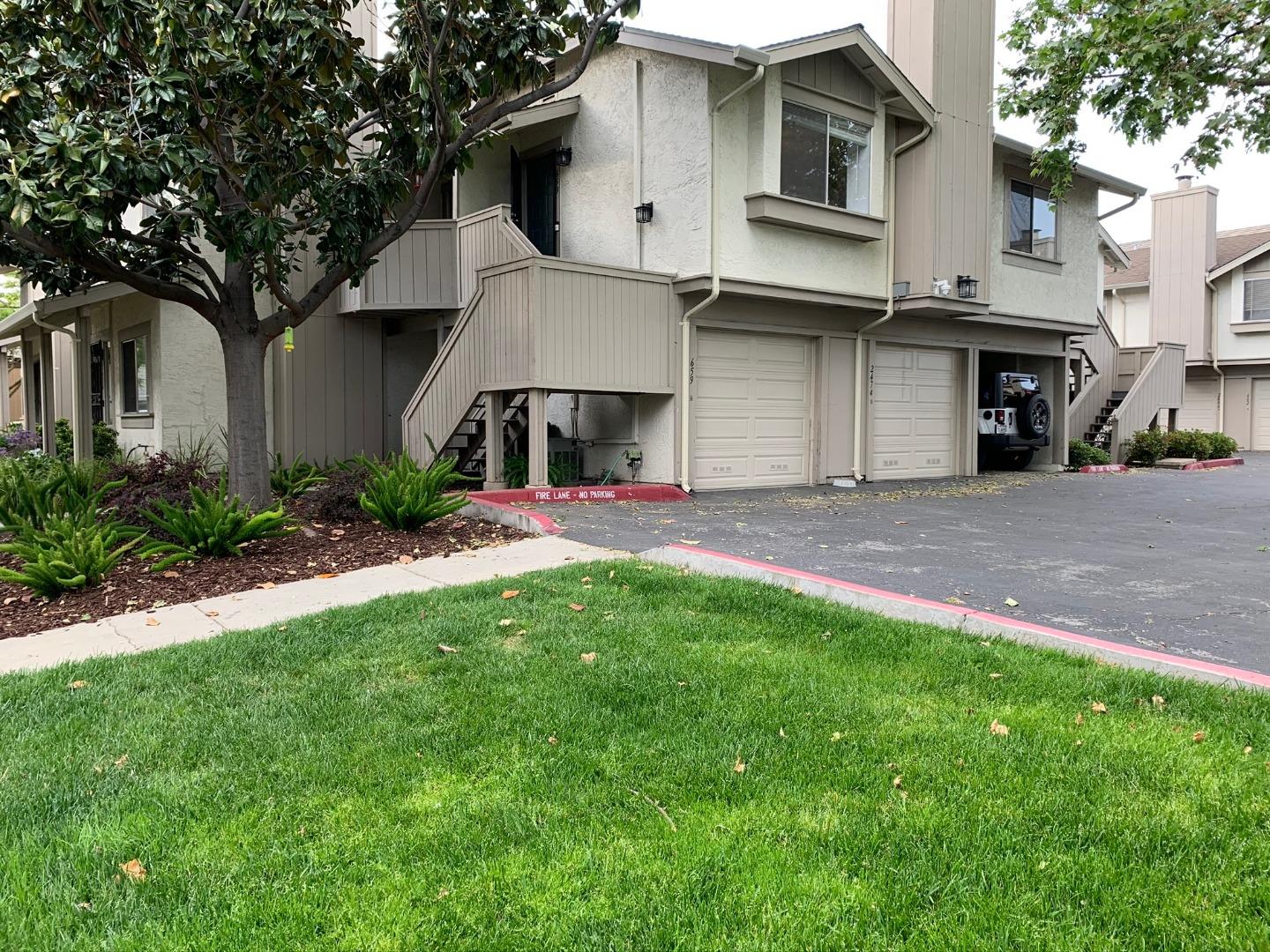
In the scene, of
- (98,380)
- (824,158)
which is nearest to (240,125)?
(824,158)

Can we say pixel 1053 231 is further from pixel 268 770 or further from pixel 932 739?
pixel 268 770

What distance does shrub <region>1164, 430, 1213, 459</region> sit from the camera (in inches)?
780

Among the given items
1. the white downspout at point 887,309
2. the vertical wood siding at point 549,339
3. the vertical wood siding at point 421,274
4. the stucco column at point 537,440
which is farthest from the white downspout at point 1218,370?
the stucco column at point 537,440

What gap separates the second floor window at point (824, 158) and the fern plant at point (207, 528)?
A: 794 centimetres

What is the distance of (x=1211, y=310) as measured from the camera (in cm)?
2720

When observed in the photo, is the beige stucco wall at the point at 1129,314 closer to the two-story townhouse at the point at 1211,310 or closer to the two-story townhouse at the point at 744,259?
the two-story townhouse at the point at 1211,310

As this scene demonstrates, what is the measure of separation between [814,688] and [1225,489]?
12972 millimetres

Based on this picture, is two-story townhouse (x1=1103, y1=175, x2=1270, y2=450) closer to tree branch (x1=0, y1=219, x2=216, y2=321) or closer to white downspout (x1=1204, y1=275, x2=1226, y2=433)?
white downspout (x1=1204, y1=275, x2=1226, y2=433)

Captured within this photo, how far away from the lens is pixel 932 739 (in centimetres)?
343

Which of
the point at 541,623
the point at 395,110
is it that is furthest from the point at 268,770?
the point at 395,110

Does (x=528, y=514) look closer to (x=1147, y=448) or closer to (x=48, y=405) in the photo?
(x=48, y=405)

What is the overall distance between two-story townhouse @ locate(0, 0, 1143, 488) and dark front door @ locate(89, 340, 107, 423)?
0.08 meters

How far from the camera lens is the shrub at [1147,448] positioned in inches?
757

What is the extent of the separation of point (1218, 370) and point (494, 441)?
1028 inches
